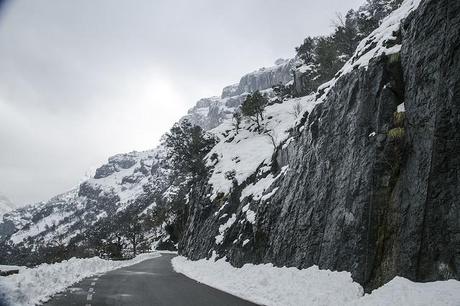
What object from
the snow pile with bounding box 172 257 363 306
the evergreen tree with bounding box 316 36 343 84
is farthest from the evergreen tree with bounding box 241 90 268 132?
the snow pile with bounding box 172 257 363 306

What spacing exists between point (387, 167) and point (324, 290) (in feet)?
15.3

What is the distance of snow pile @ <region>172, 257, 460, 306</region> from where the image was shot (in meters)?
9.09

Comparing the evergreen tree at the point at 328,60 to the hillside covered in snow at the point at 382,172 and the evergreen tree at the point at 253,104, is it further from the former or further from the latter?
the hillside covered in snow at the point at 382,172

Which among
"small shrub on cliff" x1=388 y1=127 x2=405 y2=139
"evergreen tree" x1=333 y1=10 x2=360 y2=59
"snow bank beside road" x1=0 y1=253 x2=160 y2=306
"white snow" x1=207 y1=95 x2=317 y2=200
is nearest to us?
"snow bank beside road" x1=0 y1=253 x2=160 y2=306

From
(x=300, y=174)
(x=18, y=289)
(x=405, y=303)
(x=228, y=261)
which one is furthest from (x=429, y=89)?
(x=228, y=261)

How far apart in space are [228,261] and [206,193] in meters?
19.1

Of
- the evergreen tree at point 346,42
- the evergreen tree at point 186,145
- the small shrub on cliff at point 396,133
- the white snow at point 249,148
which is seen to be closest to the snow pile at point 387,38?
the small shrub on cliff at point 396,133

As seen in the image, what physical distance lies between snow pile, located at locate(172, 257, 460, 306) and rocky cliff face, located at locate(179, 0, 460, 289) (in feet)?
1.43

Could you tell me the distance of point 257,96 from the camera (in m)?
56.4

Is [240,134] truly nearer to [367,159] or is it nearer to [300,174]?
[300,174]

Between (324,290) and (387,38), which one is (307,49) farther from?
(324,290)

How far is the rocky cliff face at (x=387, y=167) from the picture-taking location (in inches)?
406

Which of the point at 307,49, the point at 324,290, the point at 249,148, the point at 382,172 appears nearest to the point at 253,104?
the point at 249,148

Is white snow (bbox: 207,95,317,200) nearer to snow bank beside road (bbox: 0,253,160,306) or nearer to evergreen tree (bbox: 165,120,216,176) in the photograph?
evergreen tree (bbox: 165,120,216,176)
